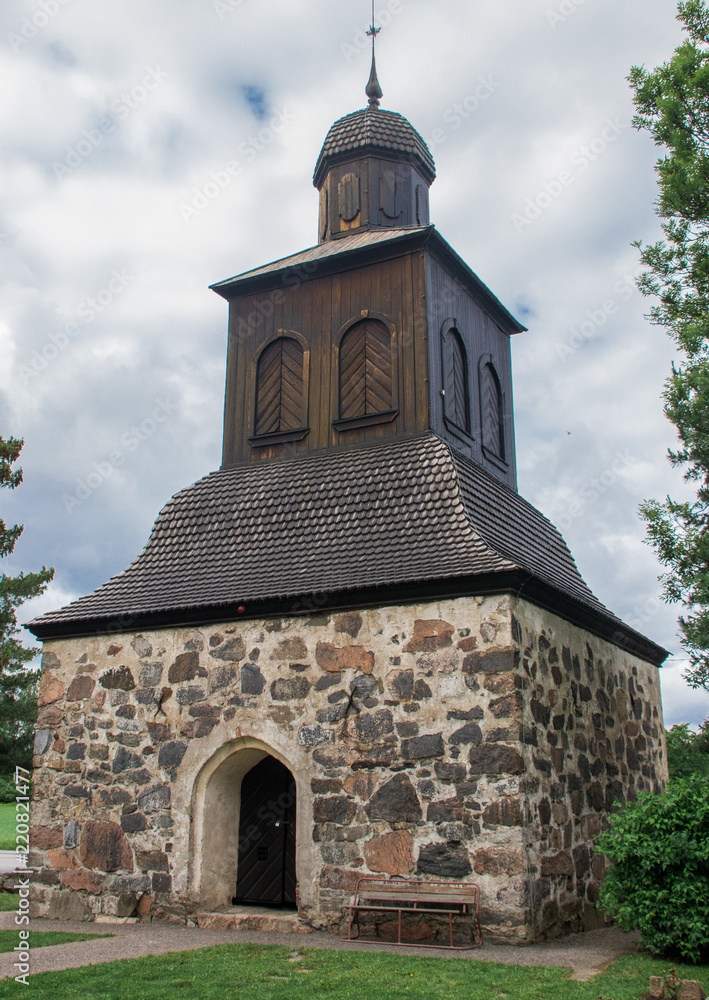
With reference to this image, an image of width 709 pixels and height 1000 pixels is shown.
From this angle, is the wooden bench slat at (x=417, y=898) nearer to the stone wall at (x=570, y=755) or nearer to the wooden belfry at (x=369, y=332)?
the stone wall at (x=570, y=755)

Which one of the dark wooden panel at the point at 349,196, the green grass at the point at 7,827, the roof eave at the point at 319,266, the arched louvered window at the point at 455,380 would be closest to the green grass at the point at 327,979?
the arched louvered window at the point at 455,380

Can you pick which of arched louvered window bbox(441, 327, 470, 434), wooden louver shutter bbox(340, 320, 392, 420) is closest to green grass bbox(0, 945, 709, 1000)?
wooden louver shutter bbox(340, 320, 392, 420)

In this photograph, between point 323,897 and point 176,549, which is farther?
point 176,549

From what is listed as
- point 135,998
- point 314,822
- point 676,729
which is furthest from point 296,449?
point 676,729

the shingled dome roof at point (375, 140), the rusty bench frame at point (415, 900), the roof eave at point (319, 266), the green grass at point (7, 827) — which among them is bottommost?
the green grass at point (7, 827)

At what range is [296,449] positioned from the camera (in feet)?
40.7

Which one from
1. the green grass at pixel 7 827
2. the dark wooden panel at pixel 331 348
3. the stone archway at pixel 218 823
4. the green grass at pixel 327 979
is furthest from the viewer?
the green grass at pixel 7 827

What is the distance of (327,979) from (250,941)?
2.00 metres

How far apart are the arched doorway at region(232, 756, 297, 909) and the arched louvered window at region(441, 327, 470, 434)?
5201mm

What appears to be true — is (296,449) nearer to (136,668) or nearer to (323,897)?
(136,668)

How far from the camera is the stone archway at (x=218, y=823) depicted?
9.29 m

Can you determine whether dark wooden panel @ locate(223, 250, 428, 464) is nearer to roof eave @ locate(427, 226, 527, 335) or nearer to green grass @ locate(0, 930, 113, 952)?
roof eave @ locate(427, 226, 527, 335)

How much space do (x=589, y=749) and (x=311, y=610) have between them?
11.6ft

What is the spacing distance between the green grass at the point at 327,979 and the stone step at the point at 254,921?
1.30 metres
